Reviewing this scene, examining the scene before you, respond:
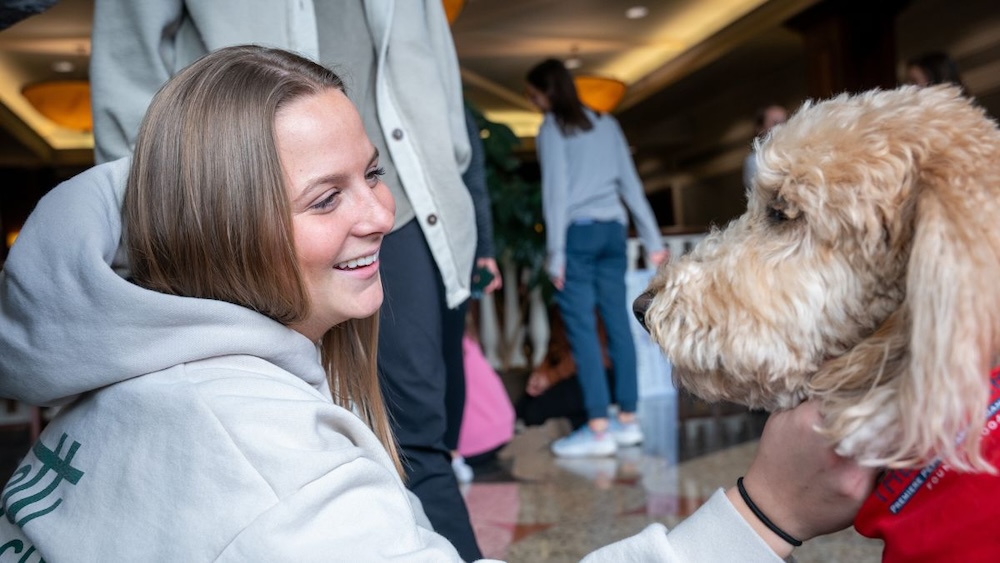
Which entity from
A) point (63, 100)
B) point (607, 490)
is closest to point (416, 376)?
point (607, 490)

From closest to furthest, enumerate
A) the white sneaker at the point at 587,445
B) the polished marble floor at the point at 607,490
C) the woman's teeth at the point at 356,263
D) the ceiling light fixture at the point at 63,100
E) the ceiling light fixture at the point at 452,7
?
the woman's teeth at the point at 356,263 < the polished marble floor at the point at 607,490 < the ceiling light fixture at the point at 452,7 < the white sneaker at the point at 587,445 < the ceiling light fixture at the point at 63,100

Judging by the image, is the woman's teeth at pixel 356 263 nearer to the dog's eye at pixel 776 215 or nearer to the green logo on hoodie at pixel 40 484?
the green logo on hoodie at pixel 40 484

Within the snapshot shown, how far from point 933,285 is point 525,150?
13.3 m

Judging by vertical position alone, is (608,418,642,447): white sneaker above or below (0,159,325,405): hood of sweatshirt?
below

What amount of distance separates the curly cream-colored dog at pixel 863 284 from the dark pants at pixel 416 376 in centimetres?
69

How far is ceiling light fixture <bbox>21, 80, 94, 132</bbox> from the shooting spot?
9.15 metres

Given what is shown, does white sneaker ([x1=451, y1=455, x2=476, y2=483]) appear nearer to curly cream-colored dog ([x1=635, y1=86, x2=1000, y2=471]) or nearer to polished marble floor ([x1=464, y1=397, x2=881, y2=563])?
polished marble floor ([x1=464, y1=397, x2=881, y2=563])

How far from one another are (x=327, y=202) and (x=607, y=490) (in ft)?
7.44

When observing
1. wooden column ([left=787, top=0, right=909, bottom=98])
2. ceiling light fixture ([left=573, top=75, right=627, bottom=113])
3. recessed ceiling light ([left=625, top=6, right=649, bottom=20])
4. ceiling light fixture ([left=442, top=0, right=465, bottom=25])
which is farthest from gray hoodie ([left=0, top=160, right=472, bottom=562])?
ceiling light fixture ([left=573, top=75, right=627, bottom=113])

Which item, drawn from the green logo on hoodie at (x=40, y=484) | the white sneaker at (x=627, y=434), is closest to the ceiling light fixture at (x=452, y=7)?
the white sneaker at (x=627, y=434)

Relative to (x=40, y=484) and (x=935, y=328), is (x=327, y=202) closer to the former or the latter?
(x=40, y=484)

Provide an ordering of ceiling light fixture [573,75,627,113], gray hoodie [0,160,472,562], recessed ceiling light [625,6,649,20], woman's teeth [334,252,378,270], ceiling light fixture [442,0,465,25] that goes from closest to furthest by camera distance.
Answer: gray hoodie [0,160,472,562] → woman's teeth [334,252,378,270] → ceiling light fixture [442,0,465,25] → recessed ceiling light [625,6,649,20] → ceiling light fixture [573,75,627,113]

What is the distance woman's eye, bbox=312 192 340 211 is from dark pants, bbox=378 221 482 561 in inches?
22.8

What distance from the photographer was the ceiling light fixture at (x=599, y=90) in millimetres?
9352
